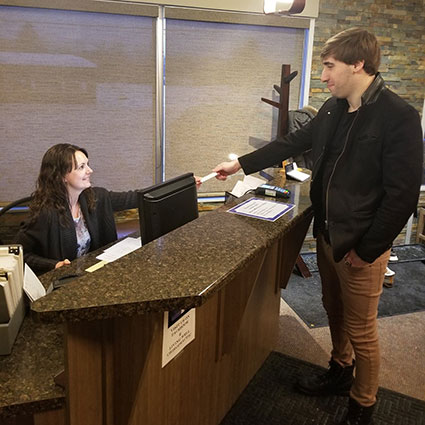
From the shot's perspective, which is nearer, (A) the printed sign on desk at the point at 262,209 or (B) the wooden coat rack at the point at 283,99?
(A) the printed sign on desk at the point at 262,209

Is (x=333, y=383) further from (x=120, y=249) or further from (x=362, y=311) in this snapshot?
(x=120, y=249)

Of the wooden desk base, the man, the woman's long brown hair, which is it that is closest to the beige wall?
the woman's long brown hair

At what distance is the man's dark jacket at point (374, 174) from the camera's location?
172 centimetres

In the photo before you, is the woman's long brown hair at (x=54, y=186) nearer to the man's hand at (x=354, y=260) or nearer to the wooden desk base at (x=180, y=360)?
the wooden desk base at (x=180, y=360)

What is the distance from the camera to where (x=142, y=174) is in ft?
13.1

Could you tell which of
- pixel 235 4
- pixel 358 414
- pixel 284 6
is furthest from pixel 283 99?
pixel 358 414

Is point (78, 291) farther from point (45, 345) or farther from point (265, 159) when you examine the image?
point (265, 159)

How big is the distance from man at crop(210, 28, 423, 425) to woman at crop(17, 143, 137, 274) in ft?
4.05

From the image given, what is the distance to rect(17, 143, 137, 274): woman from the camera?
2.49 m

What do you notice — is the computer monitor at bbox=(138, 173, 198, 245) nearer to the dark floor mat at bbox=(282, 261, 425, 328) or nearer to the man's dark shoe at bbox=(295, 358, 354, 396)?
the man's dark shoe at bbox=(295, 358, 354, 396)

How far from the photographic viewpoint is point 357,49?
179 cm

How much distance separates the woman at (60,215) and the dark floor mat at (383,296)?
5.38 feet

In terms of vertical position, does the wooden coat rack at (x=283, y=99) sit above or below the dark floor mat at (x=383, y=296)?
above

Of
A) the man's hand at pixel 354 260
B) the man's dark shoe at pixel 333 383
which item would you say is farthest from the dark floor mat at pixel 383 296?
the man's hand at pixel 354 260
